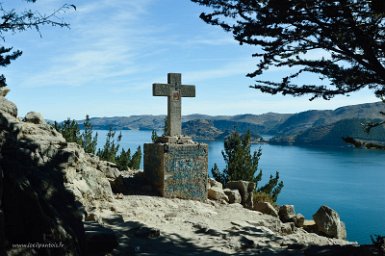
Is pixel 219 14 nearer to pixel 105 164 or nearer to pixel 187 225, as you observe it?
pixel 187 225

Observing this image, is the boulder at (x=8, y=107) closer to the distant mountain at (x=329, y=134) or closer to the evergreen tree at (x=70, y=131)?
the evergreen tree at (x=70, y=131)

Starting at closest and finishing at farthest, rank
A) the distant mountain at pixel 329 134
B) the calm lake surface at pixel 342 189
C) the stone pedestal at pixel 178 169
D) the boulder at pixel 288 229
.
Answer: the boulder at pixel 288 229 < the stone pedestal at pixel 178 169 < the calm lake surface at pixel 342 189 < the distant mountain at pixel 329 134

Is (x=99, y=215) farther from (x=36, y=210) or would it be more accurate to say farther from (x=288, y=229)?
(x=288, y=229)

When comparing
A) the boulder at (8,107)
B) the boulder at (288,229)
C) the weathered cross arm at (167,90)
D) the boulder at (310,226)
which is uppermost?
the weathered cross arm at (167,90)

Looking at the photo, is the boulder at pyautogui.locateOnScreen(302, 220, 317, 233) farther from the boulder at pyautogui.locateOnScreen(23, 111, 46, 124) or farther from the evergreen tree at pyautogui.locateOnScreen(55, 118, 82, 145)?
the evergreen tree at pyautogui.locateOnScreen(55, 118, 82, 145)

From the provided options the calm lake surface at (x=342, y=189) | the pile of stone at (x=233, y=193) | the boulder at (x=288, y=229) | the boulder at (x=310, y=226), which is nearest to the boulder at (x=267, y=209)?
the pile of stone at (x=233, y=193)

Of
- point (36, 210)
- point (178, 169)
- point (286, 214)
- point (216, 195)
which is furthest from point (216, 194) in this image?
point (36, 210)

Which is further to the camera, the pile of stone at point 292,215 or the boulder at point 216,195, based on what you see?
the boulder at point 216,195

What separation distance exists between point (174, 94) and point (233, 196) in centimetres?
384

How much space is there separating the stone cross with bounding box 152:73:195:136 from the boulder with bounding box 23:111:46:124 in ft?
10.9

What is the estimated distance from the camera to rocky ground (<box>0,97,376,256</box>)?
413 cm

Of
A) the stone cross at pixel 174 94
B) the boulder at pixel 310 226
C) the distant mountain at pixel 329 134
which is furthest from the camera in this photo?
the distant mountain at pixel 329 134

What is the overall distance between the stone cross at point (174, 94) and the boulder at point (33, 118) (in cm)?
332

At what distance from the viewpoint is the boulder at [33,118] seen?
1111 centimetres
